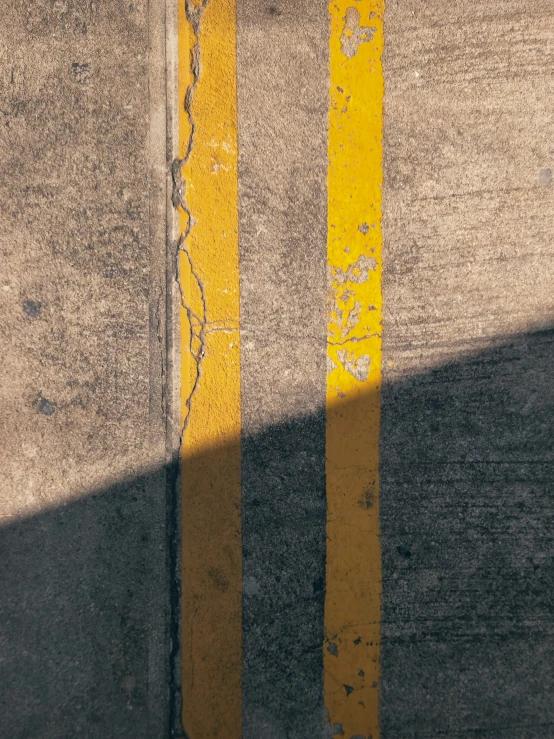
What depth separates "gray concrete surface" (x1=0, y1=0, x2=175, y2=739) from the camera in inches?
89.7

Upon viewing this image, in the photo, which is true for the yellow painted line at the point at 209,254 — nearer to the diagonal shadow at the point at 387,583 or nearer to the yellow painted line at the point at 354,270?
the diagonal shadow at the point at 387,583

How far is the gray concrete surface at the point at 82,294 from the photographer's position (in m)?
2.28

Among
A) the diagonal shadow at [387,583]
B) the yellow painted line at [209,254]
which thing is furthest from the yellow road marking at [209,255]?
the diagonal shadow at [387,583]

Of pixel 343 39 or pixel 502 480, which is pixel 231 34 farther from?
pixel 502 480

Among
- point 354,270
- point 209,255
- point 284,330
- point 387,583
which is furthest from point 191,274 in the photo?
point 387,583

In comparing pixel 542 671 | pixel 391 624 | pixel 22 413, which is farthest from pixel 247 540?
pixel 542 671

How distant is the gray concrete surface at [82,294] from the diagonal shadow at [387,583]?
0.03 meters

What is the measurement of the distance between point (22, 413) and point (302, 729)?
204cm

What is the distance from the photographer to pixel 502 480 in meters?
2.28

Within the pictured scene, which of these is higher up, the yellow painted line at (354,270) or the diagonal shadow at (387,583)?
the yellow painted line at (354,270)

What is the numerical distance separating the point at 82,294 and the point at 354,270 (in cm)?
135

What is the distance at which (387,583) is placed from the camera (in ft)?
7.39

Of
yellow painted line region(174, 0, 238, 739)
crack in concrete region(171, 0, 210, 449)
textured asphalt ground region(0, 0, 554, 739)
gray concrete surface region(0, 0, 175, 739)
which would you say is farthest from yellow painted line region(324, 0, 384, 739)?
gray concrete surface region(0, 0, 175, 739)

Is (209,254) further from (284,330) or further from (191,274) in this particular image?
(284,330)
